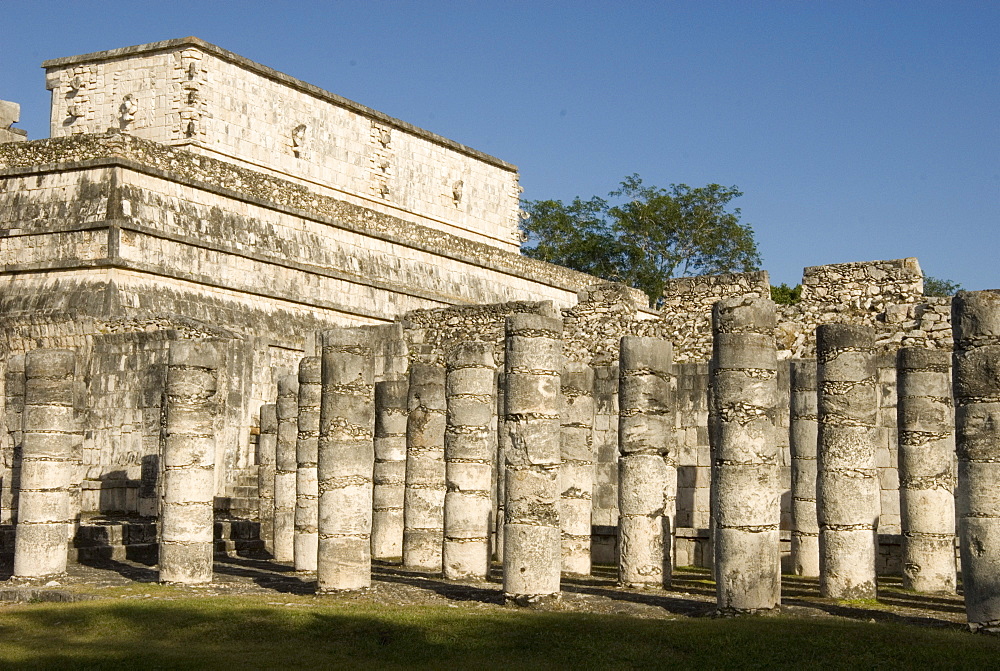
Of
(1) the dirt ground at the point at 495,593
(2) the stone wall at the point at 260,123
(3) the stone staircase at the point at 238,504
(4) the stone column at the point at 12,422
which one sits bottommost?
(1) the dirt ground at the point at 495,593

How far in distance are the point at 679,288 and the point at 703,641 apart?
13622mm

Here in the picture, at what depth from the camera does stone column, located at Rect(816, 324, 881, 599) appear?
1355 cm

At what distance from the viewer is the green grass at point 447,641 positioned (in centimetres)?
975

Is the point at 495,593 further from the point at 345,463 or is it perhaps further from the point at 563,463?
the point at 563,463

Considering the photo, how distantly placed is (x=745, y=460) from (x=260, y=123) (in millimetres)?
19277

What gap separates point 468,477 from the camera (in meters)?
15.3

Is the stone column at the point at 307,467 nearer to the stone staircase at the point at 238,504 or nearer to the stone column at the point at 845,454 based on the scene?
the stone staircase at the point at 238,504

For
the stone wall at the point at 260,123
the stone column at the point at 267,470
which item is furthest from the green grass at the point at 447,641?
the stone wall at the point at 260,123

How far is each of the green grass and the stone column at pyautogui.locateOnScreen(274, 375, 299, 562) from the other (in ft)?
18.4

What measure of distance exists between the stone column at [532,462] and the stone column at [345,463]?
1.59 metres

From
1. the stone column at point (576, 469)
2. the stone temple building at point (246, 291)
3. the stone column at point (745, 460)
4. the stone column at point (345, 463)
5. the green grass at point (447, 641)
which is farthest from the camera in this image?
the stone temple building at point (246, 291)

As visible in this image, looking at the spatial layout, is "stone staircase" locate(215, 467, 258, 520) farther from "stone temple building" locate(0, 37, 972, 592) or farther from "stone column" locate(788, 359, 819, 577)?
"stone column" locate(788, 359, 819, 577)

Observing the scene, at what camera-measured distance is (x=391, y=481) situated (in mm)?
18047

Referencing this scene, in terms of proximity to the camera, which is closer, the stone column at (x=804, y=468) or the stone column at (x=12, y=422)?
the stone column at (x=804, y=468)
